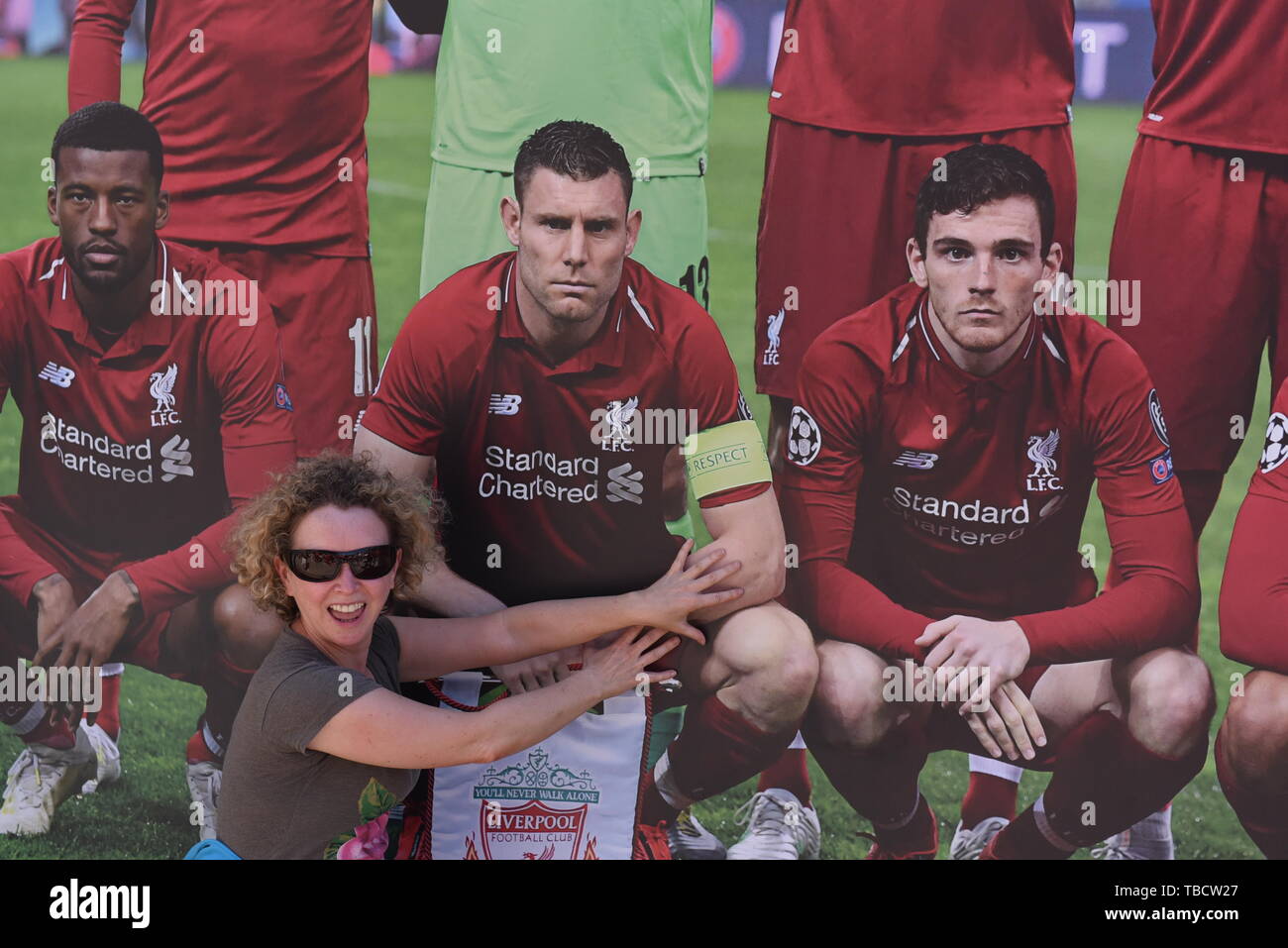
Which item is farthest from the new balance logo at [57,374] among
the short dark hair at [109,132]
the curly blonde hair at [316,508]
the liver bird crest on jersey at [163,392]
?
the curly blonde hair at [316,508]

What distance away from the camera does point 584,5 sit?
3158 mm

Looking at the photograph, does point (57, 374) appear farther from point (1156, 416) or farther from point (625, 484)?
point (1156, 416)

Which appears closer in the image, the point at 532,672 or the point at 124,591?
the point at 532,672

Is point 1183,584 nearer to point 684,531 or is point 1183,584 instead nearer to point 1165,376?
point 1165,376

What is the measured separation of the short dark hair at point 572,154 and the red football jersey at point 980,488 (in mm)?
649

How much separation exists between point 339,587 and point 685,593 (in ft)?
2.83

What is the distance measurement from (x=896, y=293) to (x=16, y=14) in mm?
2176

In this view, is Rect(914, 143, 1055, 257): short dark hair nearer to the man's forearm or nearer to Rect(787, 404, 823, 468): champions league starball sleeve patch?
Rect(787, 404, 823, 468): champions league starball sleeve patch

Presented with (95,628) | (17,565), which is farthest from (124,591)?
(17,565)

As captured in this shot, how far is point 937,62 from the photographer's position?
3.15m

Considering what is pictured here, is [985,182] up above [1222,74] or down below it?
below

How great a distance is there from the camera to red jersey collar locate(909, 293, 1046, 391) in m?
3.23

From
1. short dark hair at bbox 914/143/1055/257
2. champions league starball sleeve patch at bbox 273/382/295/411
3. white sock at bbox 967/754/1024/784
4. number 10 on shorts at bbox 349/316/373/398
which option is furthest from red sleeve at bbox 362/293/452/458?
white sock at bbox 967/754/1024/784
